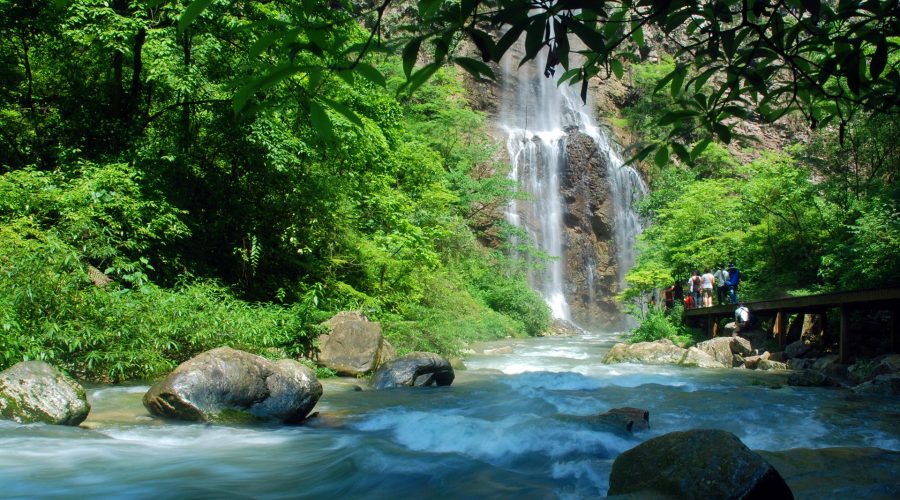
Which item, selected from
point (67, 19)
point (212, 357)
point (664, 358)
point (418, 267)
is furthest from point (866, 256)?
point (67, 19)

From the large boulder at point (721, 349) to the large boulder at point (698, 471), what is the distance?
11625mm

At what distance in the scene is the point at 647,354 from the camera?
1571cm

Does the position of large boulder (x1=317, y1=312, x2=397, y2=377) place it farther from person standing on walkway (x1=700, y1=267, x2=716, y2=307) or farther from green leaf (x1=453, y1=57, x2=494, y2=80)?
person standing on walkway (x1=700, y1=267, x2=716, y2=307)

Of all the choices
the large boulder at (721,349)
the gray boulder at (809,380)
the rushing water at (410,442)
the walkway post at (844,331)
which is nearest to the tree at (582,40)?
the rushing water at (410,442)

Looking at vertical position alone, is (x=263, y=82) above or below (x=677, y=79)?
below

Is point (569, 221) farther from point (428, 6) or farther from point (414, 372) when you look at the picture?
point (428, 6)

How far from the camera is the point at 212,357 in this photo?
7.07 meters

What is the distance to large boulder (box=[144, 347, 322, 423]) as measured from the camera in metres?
6.75

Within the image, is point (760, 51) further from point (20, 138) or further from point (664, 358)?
point (664, 358)

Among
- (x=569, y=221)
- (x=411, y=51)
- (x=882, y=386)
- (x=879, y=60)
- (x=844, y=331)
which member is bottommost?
(x=882, y=386)

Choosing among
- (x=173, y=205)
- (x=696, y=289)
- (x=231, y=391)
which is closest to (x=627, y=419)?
(x=231, y=391)

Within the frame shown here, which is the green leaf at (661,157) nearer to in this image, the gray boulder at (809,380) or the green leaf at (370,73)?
the green leaf at (370,73)

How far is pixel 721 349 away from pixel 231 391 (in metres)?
12.1

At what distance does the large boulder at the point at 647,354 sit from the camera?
1543 centimetres
